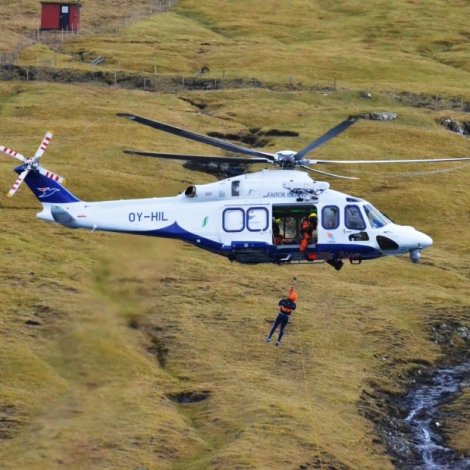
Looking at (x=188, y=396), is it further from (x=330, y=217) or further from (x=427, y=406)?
(x=330, y=217)

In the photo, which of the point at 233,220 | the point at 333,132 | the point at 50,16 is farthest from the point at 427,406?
the point at 50,16

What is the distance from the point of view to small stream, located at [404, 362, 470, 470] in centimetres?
6988

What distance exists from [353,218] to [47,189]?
13.2m

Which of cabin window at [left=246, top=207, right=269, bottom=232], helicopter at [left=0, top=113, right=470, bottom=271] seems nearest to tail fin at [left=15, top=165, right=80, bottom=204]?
helicopter at [left=0, top=113, right=470, bottom=271]

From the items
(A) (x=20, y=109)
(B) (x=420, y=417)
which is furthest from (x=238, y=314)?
(A) (x=20, y=109)

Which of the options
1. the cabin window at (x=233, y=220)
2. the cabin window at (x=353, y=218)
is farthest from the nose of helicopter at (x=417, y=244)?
the cabin window at (x=233, y=220)

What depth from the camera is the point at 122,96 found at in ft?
448

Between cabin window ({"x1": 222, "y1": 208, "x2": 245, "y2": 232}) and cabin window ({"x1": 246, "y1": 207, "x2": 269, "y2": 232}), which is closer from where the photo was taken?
cabin window ({"x1": 246, "y1": 207, "x2": 269, "y2": 232})

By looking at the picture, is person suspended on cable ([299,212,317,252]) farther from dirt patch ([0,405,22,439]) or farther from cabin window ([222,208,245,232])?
dirt patch ([0,405,22,439])

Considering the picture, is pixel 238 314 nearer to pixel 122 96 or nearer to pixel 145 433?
pixel 145 433

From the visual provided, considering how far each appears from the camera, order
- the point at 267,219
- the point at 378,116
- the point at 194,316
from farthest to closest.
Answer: the point at 378,116, the point at 194,316, the point at 267,219

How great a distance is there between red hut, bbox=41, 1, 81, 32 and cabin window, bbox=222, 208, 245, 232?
12063cm

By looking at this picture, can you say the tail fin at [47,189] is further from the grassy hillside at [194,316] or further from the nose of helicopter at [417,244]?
the nose of helicopter at [417,244]

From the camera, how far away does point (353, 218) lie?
5844 centimetres
